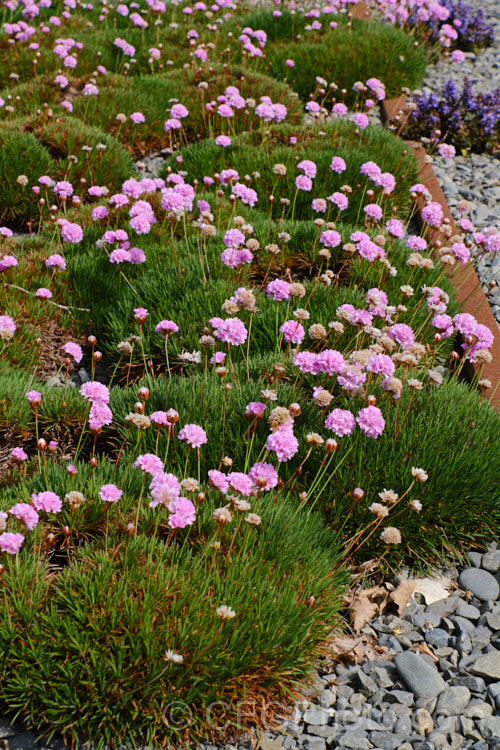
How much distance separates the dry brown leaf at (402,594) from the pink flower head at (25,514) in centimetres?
152

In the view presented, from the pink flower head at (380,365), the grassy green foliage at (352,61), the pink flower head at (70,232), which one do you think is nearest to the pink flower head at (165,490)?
the pink flower head at (380,365)

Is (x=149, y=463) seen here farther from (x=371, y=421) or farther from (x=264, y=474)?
(x=371, y=421)

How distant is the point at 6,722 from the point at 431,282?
3558 millimetres

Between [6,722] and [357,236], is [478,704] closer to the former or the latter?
[6,722]

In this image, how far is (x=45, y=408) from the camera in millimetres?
3434

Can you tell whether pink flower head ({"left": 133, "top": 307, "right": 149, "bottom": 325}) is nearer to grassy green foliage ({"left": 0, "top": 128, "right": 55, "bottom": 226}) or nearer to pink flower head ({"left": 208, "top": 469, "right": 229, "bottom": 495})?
pink flower head ({"left": 208, "top": 469, "right": 229, "bottom": 495})

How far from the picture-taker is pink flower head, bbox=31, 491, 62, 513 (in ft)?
8.04

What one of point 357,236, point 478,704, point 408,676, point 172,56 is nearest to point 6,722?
point 408,676

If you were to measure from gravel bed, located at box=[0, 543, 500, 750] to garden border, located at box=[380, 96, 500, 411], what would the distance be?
1.20m

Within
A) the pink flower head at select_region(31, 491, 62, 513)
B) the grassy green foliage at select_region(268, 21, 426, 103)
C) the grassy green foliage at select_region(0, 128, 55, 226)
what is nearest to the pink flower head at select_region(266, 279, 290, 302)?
the pink flower head at select_region(31, 491, 62, 513)

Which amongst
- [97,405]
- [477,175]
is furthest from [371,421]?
[477,175]

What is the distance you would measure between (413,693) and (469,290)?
316 centimetres

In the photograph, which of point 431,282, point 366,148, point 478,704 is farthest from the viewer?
point 366,148

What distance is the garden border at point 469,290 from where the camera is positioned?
4.01 meters
